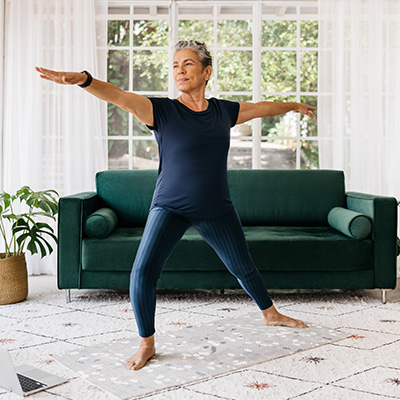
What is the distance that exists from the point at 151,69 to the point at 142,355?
3.12m

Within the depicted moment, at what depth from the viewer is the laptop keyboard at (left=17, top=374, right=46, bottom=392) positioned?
2.09 metres

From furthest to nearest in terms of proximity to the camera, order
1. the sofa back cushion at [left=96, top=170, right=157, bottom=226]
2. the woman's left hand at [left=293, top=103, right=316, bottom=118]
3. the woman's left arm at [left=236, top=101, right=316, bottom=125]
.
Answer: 1. the sofa back cushion at [left=96, top=170, right=157, bottom=226]
2. the woman's left hand at [left=293, top=103, right=316, bottom=118]
3. the woman's left arm at [left=236, top=101, right=316, bottom=125]

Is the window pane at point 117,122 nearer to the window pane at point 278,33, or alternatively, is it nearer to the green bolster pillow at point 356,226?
the window pane at point 278,33

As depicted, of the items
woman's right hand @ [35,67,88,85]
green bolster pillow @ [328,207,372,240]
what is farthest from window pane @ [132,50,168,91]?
woman's right hand @ [35,67,88,85]

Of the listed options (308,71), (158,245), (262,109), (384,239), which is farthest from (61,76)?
(308,71)

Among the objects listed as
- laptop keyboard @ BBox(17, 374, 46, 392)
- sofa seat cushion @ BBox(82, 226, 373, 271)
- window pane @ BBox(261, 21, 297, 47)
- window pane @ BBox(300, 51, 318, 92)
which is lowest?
laptop keyboard @ BBox(17, 374, 46, 392)

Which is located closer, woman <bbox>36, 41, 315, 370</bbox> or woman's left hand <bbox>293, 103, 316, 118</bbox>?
woman <bbox>36, 41, 315, 370</bbox>

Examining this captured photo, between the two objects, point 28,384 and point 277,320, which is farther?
point 277,320

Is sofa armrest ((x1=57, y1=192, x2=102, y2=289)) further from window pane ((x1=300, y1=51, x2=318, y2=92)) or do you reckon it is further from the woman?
window pane ((x1=300, y1=51, x2=318, y2=92))

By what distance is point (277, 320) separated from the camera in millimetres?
2945

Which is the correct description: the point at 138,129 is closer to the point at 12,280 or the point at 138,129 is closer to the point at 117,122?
the point at 117,122

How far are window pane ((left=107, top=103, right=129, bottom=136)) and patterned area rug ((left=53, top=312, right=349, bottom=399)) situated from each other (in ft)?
7.82

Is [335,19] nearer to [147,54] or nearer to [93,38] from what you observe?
[147,54]

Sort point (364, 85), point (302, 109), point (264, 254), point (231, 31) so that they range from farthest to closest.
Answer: point (231, 31)
point (364, 85)
point (264, 254)
point (302, 109)
